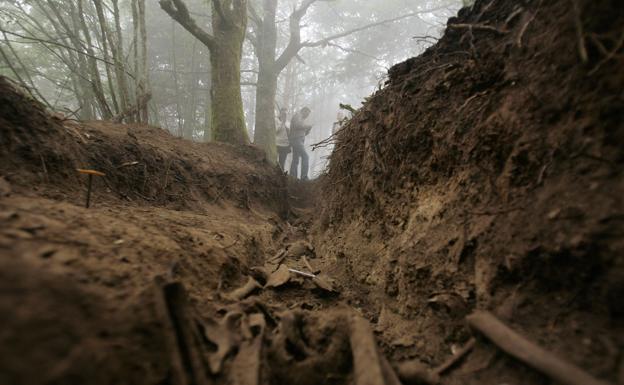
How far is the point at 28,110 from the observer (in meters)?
2.02

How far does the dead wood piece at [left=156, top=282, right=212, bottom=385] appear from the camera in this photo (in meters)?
0.94

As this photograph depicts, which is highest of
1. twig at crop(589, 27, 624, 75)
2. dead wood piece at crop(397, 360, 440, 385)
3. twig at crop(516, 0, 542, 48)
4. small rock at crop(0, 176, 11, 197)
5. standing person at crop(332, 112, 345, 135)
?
standing person at crop(332, 112, 345, 135)

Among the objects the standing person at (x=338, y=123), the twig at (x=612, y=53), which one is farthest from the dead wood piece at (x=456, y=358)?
the standing person at (x=338, y=123)

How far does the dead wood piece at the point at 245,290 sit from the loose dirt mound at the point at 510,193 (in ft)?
2.52

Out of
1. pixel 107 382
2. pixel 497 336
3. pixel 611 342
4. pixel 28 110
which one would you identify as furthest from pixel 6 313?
pixel 28 110

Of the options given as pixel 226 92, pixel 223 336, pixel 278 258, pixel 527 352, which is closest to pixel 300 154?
pixel 226 92

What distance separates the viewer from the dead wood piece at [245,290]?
162 cm

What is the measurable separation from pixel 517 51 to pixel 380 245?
1518mm

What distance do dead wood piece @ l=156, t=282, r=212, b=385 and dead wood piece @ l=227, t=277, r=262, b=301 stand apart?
19.3 inches

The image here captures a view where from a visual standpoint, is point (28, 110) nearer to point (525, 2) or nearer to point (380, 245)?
point (380, 245)

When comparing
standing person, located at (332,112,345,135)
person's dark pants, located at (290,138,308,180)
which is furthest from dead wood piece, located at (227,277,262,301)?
person's dark pants, located at (290,138,308,180)

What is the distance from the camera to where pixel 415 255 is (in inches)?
68.6

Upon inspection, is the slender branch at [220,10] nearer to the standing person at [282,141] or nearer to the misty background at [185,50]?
the misty background at [185,50]

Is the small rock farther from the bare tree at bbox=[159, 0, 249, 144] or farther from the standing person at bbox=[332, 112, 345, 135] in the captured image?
the bare tree at bbox=[159, 0, 249, 144]
